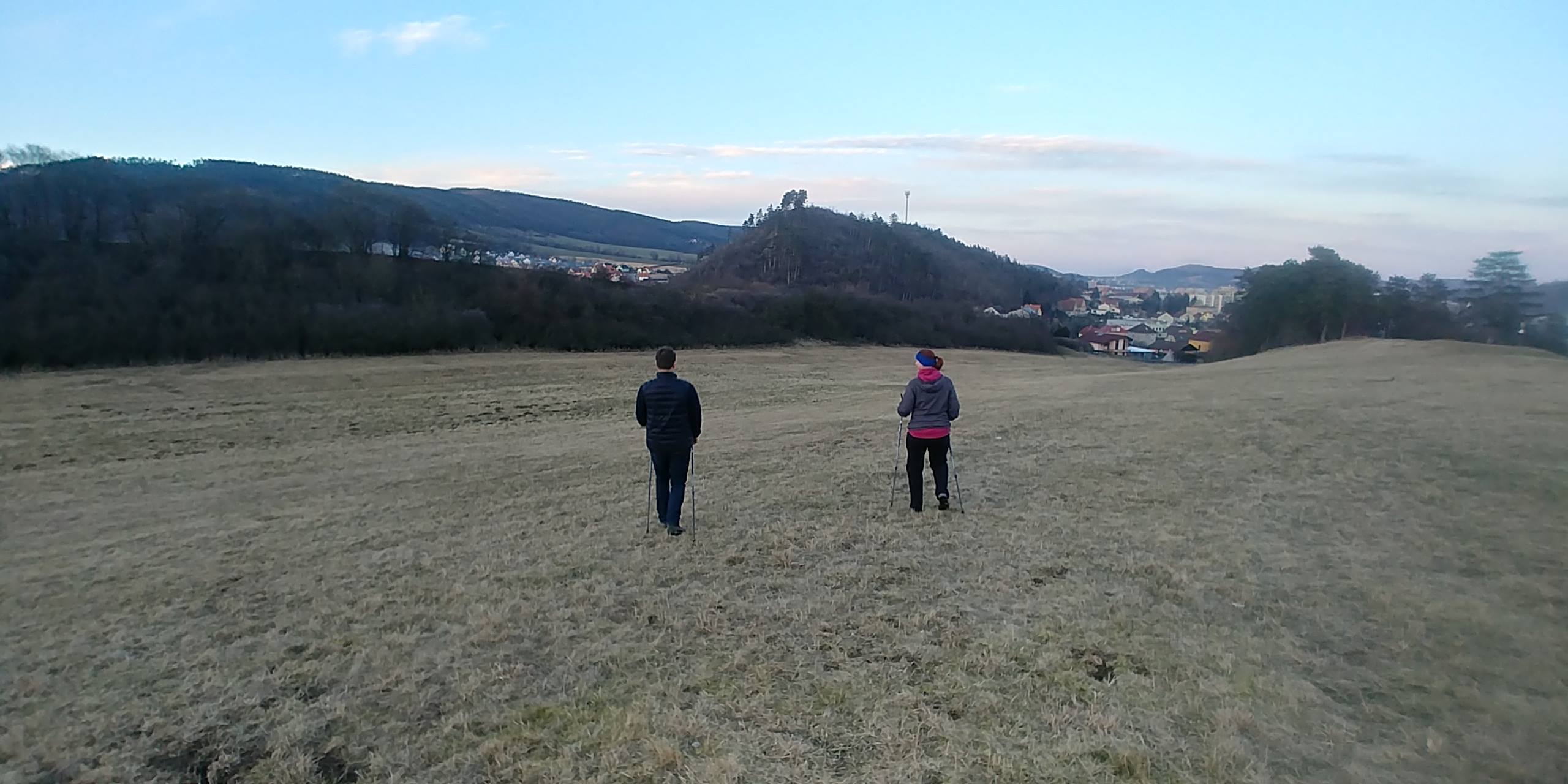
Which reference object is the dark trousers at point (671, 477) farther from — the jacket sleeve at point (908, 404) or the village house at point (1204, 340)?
the village house at point (1204, 340)

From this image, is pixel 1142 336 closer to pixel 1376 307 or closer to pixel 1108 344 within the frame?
pixel 1108 344

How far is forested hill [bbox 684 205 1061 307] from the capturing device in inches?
4306

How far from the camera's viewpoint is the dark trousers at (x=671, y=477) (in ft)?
29.8

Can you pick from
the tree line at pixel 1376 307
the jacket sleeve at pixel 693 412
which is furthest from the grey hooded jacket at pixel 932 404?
the tree line at pixel 1376 307

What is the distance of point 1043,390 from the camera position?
2692cm

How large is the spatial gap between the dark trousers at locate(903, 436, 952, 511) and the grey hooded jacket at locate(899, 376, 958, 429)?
0.21 metres

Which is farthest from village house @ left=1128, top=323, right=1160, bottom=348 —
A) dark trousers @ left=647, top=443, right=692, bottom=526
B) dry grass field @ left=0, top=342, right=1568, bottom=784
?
dark trousers @ left=647, top=443, right=692, bottom=526

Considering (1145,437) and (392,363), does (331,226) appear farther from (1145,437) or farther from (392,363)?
(1145,437)

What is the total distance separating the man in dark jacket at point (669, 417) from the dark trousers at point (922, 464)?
8.52ft

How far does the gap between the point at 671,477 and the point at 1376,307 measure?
60334mm

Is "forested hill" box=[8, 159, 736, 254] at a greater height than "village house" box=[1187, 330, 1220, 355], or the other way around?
"forested hill" box=[8, 159, 736, 254]

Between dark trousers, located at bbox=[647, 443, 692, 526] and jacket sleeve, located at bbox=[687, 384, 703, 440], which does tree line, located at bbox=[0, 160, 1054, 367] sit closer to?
dark trousers, located at bbox=[647, 443, 692, 526]

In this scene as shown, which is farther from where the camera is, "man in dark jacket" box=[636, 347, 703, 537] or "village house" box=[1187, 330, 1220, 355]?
"village house" box=[1187, 330, 1220, 355]

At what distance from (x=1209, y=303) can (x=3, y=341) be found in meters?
180
